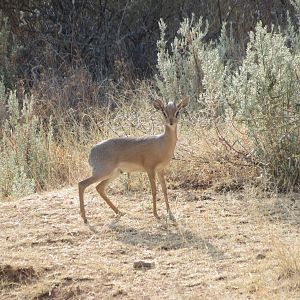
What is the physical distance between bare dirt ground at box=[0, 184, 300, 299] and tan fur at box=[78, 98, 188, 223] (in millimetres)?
295

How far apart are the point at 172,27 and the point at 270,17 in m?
1.64

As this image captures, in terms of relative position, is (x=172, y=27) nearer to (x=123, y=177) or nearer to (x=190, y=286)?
(x=123, y=177)

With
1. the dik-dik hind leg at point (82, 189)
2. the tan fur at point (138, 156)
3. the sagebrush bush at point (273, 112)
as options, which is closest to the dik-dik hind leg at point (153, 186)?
the tan fur at point (138, 156)

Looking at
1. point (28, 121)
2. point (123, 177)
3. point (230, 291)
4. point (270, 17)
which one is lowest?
point (230, 291)

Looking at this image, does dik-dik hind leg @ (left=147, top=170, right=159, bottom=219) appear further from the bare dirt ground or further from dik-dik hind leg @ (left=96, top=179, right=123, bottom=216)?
dik-dik hind leg @ (left=96, top=179, right=123, bottom=216)

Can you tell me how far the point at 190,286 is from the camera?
191 inches

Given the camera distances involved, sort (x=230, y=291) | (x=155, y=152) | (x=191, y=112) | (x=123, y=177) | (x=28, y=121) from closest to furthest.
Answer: (x=230, y=291) < (x=155, y=152) < (x=123, y=177) < (x=191, y=112) < (x=28, y=121)

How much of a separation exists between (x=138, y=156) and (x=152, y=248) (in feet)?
3.12

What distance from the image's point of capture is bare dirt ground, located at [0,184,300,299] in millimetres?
4844

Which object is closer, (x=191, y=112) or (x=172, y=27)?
(x=191, y=112)

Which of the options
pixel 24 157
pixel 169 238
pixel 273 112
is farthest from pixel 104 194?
pixel 24 157

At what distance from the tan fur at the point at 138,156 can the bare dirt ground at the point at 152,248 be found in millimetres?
295

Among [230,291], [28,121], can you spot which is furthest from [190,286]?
[28,121]

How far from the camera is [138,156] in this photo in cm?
628
